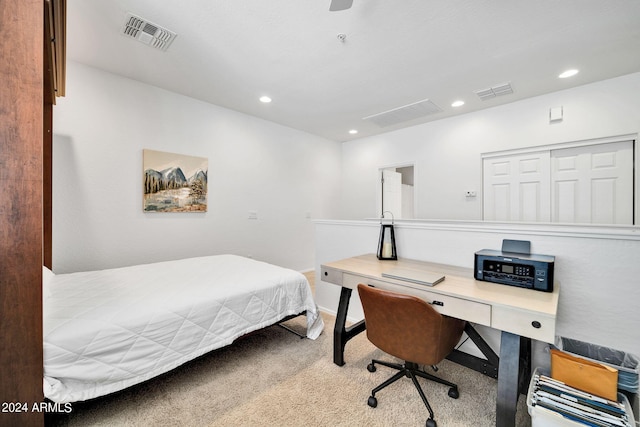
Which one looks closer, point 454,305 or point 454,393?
point 454,305

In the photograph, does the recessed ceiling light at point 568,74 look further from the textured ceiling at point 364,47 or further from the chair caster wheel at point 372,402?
the chair caster wheel at point 372,402

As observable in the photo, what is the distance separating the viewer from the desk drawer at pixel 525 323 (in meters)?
1.16

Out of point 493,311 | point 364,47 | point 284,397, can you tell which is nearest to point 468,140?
point 364,47

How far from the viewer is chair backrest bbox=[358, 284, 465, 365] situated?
55.2 inches

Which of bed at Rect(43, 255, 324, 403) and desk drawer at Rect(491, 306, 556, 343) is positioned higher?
desk drawer at Rect(491, 306, 556, 343)

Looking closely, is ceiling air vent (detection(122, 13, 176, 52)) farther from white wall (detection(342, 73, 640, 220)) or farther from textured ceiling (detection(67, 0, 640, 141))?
white wall (detection(342, 73, 640, 220))

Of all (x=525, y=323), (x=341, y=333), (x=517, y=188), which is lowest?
(x=341, y=333)

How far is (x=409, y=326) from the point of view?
1453 mm

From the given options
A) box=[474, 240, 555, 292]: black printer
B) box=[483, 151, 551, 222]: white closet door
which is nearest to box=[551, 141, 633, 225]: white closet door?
box=[483, 151, 551, 222]: white closet door

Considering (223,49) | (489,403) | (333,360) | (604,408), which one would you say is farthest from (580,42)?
(333,360)

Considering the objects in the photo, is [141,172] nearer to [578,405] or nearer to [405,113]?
[405,113]

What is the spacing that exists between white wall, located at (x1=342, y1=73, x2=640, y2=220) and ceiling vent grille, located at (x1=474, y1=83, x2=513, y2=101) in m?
0.44

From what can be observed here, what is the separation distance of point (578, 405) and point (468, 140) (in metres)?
3.61

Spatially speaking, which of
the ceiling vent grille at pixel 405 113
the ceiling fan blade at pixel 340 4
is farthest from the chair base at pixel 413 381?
the ceiling vent grille at pixel 405 113
